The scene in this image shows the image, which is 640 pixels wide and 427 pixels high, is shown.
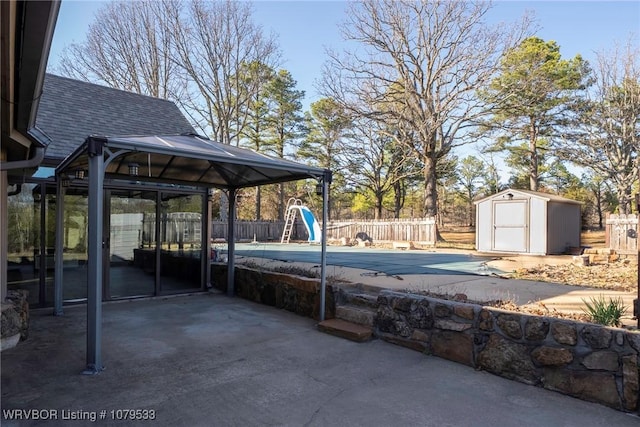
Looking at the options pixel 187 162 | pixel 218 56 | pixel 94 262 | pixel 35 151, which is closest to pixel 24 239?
pixel 35 151

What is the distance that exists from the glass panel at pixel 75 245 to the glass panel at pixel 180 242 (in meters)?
1.20

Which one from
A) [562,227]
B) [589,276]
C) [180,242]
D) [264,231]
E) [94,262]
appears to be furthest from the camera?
[264,231]

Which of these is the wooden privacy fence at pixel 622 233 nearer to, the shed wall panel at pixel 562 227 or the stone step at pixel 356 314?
the shed wall panel at pixel 562 227

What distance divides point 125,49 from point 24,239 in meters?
16.4

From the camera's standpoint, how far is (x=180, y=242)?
7543mm

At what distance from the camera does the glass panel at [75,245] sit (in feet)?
20.9

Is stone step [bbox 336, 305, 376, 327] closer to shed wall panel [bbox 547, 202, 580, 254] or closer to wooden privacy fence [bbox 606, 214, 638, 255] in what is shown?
shed wall panel [bbox 547, 202, 580, 254]

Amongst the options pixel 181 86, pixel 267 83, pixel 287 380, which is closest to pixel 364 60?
pixel 267 83

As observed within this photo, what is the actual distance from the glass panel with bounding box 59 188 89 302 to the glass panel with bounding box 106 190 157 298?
1.31 ft

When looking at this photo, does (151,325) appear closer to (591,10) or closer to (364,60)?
(591,10)

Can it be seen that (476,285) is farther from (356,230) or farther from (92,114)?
(356,230)

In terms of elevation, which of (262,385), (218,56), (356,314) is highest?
(218,56)

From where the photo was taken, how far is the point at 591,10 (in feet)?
33.8

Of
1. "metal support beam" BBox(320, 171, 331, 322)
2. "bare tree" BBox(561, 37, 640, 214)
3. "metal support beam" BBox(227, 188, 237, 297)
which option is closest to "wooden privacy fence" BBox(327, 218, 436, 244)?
"bare tree" BBox(561, 37, 640, 214)
